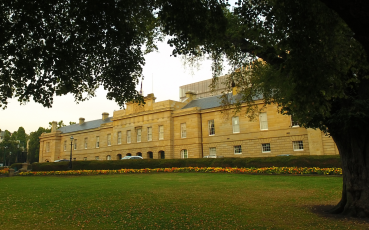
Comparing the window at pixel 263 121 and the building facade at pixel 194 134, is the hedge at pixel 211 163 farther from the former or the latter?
the window at pixel 263 121

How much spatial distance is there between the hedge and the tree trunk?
13890 millimetres

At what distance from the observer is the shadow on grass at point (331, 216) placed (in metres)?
7.66

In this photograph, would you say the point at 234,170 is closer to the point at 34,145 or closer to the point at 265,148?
the point at 265,148

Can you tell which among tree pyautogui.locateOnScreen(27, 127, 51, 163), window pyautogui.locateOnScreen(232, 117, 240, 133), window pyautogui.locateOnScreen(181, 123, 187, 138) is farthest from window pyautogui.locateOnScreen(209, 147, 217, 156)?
tree pyautogui.locateOnScreen(27, 127, 51, 163)

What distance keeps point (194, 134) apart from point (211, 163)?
1304 cm

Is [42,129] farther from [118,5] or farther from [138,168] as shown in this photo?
[118,5]

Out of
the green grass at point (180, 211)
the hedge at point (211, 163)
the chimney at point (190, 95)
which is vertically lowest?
the green grass at point (180, 211)

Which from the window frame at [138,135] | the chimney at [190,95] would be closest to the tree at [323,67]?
the chimney at [190,95]

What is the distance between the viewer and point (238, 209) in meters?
9.36

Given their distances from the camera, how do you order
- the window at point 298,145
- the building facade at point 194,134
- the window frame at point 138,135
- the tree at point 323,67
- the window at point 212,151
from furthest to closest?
1. the window frame at point 138,135
2. the window at point 212,151
3. the building facade at point 194,134
4. the window at point 298,145
5. the tree at point 323,67

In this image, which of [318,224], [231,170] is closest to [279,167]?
[231,170]

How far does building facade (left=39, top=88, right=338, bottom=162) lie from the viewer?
33375mm

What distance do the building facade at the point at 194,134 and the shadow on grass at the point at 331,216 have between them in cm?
1909

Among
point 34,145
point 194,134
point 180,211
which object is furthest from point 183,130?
point 34,145
